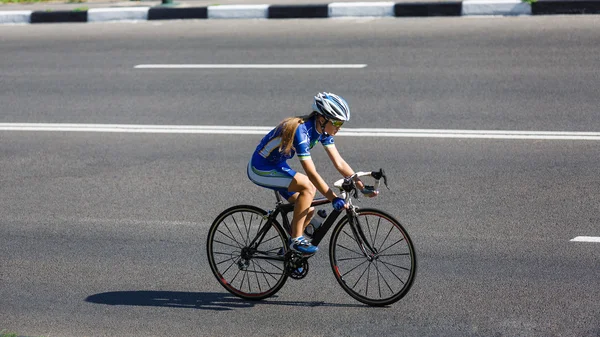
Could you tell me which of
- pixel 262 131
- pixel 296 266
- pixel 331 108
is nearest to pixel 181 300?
pixel 296 266

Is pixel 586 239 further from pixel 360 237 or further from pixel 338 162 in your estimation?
pixel 338 162

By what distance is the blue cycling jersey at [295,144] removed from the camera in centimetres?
583

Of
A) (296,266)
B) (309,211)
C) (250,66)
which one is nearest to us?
(309,211)

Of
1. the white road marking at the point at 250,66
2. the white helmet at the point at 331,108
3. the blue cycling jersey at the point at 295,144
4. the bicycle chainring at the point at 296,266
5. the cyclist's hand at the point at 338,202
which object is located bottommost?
the bicycle chainring at the point at 296,266

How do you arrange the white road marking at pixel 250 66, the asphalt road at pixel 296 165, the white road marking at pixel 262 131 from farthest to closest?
the white road marking at pixel 250 66
the white road marking at pixel 262 131
the asphalt road at pixel 296 165

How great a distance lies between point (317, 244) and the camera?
20.3 feet

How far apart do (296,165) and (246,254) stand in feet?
9.36

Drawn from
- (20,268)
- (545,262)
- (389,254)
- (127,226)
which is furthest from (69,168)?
(545,262)

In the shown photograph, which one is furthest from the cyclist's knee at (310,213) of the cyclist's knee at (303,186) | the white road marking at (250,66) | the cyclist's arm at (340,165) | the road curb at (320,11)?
the road curb at (320,11)

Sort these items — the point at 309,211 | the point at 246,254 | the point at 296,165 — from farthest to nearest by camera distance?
the point at 296,165, the point at 246,254, the point at 309,211

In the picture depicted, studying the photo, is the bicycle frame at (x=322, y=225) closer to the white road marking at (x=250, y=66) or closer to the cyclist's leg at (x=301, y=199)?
the cyclist's leg at (x=301, y=199)

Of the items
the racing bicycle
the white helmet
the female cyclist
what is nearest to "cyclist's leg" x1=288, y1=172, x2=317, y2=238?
the female cyclist

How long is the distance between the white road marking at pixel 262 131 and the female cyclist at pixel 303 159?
12.8ft

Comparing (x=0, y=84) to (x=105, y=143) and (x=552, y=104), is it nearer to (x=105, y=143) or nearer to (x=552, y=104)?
(x=105, y=143)
